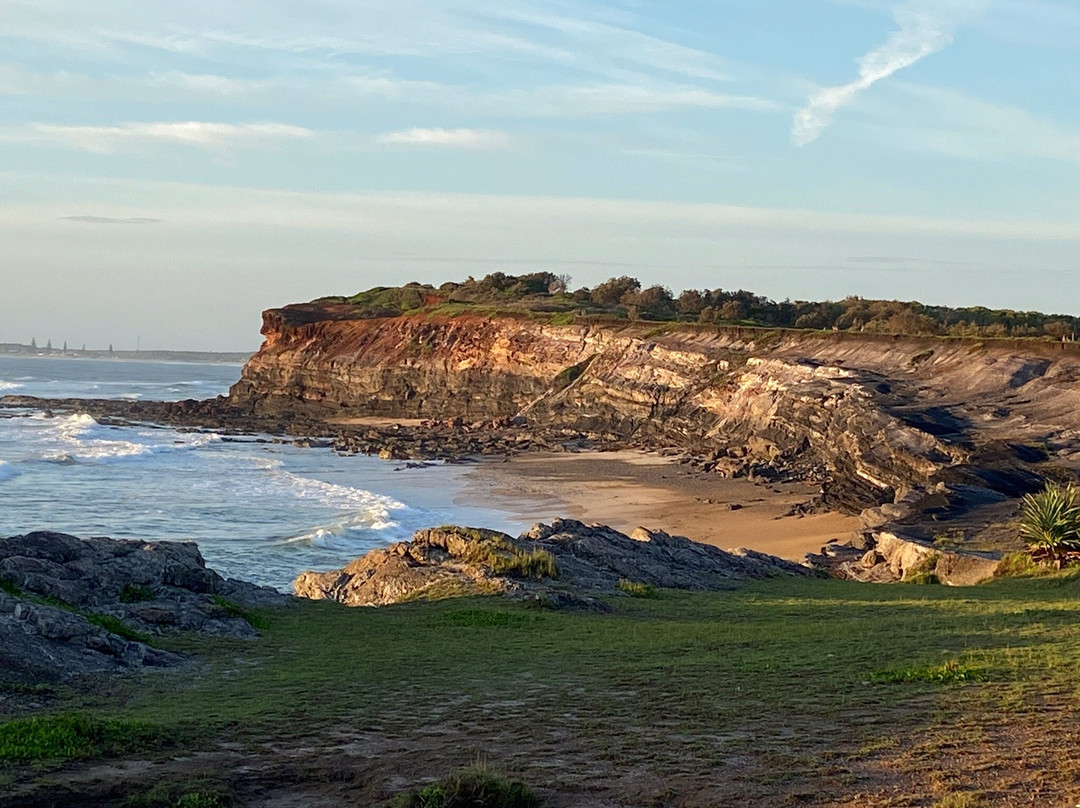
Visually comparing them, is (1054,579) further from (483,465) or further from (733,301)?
(733,301)

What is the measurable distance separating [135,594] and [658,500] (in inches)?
1104

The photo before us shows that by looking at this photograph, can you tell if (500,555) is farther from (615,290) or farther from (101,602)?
(615,290)

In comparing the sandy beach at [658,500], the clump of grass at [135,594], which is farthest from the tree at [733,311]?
the clump of grass at [135,594]

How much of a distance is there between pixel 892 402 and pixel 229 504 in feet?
78.1

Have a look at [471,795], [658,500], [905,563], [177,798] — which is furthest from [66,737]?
[658,500]

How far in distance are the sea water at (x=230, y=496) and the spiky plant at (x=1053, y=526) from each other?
15.7 metres

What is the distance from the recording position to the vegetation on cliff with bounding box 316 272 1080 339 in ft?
269

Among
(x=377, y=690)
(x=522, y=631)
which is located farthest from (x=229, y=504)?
(x=377, y=690)

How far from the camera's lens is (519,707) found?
9688 mm

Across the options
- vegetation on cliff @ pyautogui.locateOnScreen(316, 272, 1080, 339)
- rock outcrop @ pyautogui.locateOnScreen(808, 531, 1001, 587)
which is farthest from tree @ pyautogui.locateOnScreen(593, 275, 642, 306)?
rock outcrop @ pyautogui.locateOnScreen(808, 531, 1001, 587)

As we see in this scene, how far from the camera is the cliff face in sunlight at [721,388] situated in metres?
36.7

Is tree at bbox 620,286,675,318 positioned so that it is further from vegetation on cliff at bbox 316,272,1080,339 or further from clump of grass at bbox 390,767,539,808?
clump of grass at bbox 390,767,539,808

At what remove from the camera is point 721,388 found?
5975 centimetres

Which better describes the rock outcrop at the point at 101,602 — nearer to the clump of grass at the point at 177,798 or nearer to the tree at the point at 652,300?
the clump of grass at the point at 177,798
